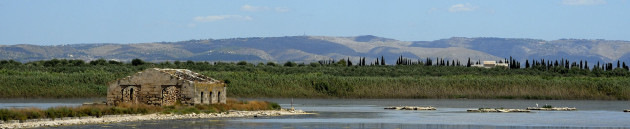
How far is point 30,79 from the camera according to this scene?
104 metres

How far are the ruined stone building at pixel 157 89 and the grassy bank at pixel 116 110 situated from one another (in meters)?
0.87

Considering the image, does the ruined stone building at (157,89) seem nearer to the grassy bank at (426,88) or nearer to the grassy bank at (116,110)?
the grassy bank at (116,110)

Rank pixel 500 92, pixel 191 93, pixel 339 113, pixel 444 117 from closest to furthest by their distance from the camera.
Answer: pixel 191 93
pixel 444 117
pixel 339 113
pixel 500 92

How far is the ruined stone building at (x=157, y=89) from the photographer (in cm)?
6281

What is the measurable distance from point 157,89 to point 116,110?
20.0 ft

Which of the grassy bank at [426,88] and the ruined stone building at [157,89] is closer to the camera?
the ruined stone building at [157,89]

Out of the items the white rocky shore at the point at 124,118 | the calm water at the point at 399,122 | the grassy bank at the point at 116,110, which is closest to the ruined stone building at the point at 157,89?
the grassy bank at the point at 116,110

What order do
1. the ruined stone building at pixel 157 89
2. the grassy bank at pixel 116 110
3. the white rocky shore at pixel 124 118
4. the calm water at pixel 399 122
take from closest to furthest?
the white rocky shore at pixel 124 118
the grassy bank at pixel 116 110
the calm water at pixel 399 122
the ruined stone building at pixel 157 89

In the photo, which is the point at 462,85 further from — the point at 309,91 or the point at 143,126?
the point at 143,126

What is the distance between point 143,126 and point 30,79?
178ft

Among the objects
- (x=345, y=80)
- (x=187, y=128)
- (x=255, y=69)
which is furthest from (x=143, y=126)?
(x=255, y=69)

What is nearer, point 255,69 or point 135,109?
point 135,109

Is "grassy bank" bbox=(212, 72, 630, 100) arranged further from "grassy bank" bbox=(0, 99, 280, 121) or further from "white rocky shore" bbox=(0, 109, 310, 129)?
"white rocky shore" bbox=(0, 109, 310, 129)

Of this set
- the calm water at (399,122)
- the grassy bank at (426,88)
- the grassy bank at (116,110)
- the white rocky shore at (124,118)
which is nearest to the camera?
the white rocky shore at (124,118)
